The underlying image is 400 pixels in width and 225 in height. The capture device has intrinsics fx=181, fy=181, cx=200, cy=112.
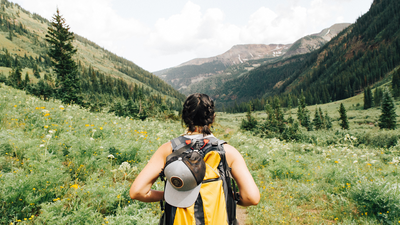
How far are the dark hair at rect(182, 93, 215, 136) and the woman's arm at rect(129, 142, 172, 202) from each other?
0.37 metres

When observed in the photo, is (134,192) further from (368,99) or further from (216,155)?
(368,99)

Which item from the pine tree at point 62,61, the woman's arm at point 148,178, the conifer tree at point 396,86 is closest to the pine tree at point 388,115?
the conifer tree at point 396,86

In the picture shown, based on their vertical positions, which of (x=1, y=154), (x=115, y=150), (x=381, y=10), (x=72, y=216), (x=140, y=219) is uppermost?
(x=381, y=10)

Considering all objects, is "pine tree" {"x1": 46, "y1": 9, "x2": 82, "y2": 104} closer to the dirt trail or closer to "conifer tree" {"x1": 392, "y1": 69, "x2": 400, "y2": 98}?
the dirt trail

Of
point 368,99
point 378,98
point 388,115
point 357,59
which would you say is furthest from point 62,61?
point 357,59

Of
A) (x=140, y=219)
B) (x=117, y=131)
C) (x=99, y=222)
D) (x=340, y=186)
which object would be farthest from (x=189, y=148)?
(x=117, y=131)

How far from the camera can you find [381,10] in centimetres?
16388

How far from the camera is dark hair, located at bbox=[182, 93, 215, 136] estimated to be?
80.0 inches

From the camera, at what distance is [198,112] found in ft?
6.66

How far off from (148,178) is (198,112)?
898mm

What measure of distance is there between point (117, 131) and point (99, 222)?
18.8ft

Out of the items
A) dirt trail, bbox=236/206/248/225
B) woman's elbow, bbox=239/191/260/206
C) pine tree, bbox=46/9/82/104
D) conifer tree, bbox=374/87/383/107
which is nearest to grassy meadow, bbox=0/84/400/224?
dirt trail, bbox=236/206/248/225

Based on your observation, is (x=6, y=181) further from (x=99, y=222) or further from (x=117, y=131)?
(x=117, y=131)

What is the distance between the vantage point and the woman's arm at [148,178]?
1.92 metres
